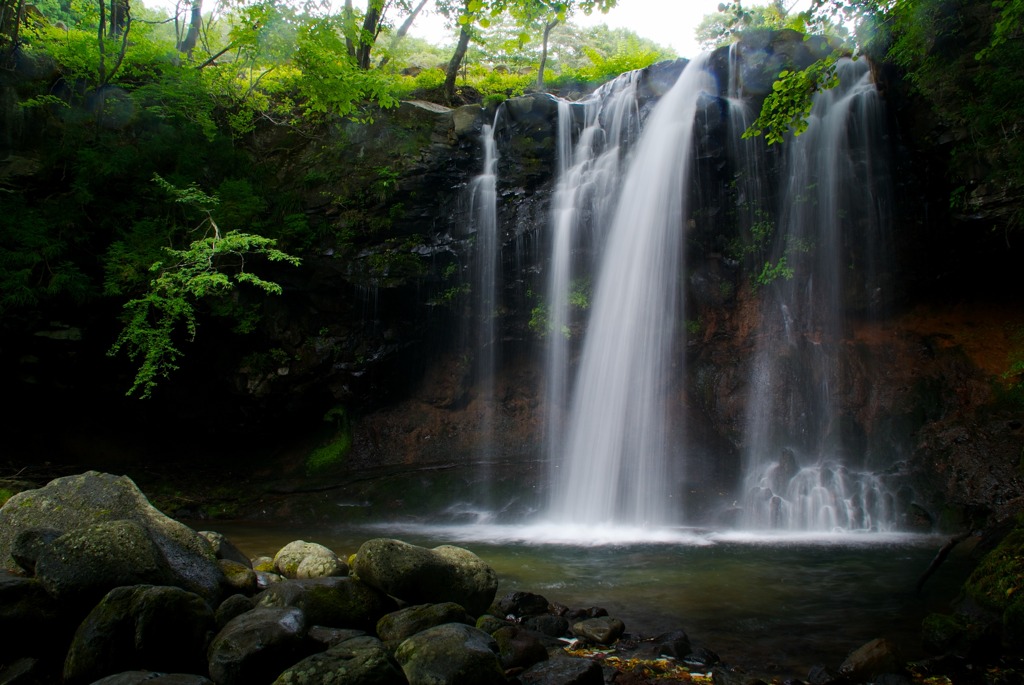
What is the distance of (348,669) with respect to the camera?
3.18 meters

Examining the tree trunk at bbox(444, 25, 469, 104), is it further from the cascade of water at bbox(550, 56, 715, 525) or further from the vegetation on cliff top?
the cascade of water at bbox(550, 56, 715, 525)

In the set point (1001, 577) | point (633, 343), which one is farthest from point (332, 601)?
point (633, 343)

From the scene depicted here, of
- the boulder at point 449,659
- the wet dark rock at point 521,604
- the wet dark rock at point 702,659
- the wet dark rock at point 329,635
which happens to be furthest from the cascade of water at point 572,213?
the boulder at point 449,659

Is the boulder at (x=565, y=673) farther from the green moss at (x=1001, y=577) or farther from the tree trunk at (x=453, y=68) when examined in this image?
the tree trunk at (x=453, y=68)

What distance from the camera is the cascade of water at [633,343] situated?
11820mm

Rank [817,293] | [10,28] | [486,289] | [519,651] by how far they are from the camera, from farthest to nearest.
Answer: [486,289] → [10,28] → [817,293] → [519,651]

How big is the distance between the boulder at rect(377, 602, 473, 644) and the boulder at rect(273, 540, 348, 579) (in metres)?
1.22

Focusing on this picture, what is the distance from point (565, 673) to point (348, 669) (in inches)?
56.4

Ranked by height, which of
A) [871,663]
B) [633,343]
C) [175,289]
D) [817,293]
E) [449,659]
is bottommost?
[871,663]

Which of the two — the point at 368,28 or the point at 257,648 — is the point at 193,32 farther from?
the point at 257,648

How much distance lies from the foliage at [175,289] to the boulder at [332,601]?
7.15 metres

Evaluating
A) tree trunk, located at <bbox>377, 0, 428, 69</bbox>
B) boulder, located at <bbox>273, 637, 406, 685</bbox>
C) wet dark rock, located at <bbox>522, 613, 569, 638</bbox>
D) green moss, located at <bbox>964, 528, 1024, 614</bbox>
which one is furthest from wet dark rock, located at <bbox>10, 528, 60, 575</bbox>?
tree trunk, located at <bbox>377, 0, 428, 69</bbox>

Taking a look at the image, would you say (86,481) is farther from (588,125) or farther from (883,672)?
(588,125)

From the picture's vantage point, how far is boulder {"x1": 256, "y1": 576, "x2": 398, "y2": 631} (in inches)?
173
